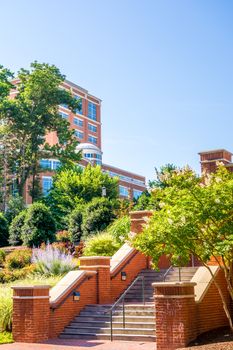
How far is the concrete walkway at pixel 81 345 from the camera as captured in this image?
1283cm

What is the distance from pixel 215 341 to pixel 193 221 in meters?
2.85

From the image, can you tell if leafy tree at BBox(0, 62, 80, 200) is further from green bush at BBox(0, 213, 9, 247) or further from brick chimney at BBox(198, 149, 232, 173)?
brick chimney at BBox(198, 149, 232, 173)

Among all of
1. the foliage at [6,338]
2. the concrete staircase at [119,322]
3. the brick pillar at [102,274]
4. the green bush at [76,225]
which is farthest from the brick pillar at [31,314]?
the green bush at [76,225]

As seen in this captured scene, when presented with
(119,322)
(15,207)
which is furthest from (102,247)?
(15,207)

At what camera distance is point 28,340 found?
14312 mm

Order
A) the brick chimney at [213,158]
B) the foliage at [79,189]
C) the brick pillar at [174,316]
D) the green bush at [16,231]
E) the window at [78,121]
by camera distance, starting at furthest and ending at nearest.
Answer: the window at [78,121] < the foliage at [79,189] < the green bush at [16,231] < the brick chimney at [213,158] < the brick pillar at [174,316]

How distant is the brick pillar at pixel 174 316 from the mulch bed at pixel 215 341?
0.26 m

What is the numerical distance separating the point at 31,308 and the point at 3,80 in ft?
144

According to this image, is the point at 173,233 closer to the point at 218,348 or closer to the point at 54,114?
the point at 218,348

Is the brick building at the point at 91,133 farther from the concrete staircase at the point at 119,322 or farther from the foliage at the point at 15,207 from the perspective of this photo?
→ the concrete staircase at the point at 119,322

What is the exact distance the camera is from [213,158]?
20.4 meters

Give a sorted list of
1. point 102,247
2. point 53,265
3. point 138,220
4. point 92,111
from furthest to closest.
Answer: point 92,111
point 102,247
point 138,220
point 53,265

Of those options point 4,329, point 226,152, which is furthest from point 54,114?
point 4,329

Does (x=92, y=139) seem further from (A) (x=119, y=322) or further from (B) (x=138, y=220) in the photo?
(A) (x=119, y=322)
